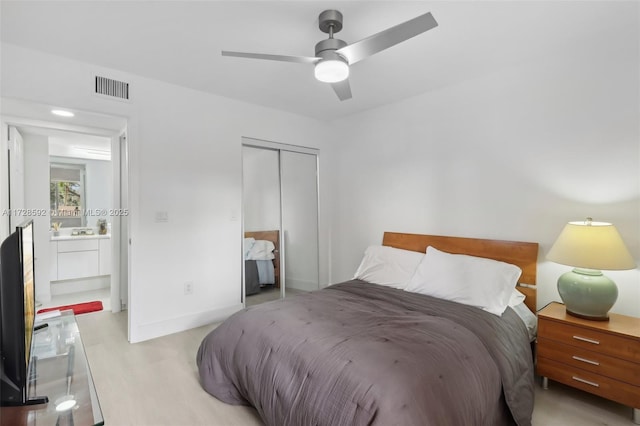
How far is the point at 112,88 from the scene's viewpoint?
2670mm

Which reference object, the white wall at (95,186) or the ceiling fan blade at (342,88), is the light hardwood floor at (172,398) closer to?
the ceiling fan blade at (342,88)

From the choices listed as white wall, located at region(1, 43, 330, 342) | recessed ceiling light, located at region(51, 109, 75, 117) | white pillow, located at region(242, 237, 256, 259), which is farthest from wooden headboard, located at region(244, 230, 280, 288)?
recessed ceiling light, located at region(51, 109, 75, 117)

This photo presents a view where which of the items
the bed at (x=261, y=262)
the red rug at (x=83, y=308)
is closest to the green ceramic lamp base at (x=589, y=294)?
the bed at (x=261, y=262)

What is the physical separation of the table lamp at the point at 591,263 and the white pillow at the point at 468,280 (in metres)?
0.38

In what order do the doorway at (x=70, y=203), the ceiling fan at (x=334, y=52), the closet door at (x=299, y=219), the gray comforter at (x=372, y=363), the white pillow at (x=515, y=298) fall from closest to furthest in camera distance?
the gray comforter at (x=372, y=363), the ceiling fan at (x=334, y=52), the white pillow at (x=515, y=298), the doorway at (x=70, y=203), the closet door at (x=299, y=219)

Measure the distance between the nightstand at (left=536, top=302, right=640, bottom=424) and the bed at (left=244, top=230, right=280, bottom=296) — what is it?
9.15 feet

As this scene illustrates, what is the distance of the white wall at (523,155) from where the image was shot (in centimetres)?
219

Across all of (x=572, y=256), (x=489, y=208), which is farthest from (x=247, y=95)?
(x=572, y=256)

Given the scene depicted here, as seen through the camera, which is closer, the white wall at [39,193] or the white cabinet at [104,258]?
the white wall at [39,193]

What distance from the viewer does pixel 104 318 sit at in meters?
3.45

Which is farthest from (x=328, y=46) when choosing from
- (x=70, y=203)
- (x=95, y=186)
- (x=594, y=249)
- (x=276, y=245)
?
(x=70, y=203)

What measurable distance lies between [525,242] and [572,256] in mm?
549

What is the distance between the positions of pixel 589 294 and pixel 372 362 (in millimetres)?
1685

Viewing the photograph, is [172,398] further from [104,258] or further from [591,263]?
[104,258]
